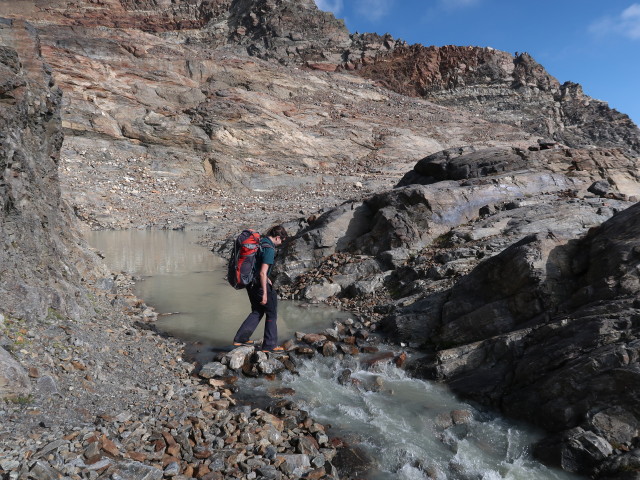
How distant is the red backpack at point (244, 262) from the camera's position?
6.55 metres

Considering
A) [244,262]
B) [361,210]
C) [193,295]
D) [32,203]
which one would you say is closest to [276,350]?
[244,262]

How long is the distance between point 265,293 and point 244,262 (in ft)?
1.85

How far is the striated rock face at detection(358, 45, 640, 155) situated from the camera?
208 feet

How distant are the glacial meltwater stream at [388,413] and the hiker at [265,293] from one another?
2.01 ft

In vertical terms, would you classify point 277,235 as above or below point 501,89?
below

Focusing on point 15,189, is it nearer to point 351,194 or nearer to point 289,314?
point 289,314

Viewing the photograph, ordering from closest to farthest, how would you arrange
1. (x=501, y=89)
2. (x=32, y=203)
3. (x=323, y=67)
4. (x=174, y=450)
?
(x=174, y=450)
(x=32, y=203)
(x=501, y=89)
(x=323, y=67)

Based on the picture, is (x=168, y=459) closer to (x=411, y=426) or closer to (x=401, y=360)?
(x=411, y=426)

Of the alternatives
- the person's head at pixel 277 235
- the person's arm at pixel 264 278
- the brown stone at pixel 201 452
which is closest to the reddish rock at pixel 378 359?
the person's arm at pixel 264 278

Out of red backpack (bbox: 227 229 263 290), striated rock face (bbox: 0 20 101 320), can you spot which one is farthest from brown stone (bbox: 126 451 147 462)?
red backpack (bbox: 227 229 263 290)

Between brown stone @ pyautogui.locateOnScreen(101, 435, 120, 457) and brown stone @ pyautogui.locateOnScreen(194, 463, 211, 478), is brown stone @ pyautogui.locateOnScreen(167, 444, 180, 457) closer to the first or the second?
brown stone @ pyautogui.locateOnScreen(194, 463, 211, 478)

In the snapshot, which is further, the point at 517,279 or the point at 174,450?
the point at 517,279

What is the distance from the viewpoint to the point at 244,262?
6578 millimetres

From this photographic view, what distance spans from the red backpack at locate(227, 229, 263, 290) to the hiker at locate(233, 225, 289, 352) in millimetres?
97
